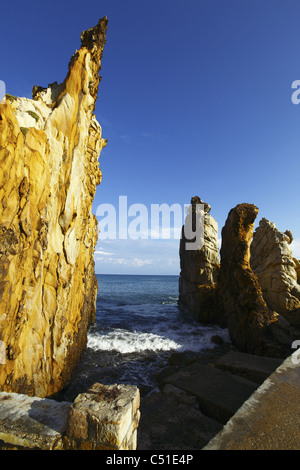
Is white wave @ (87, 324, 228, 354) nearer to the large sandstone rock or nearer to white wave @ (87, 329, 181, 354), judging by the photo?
white wave @ (87, 329, 181, 354)

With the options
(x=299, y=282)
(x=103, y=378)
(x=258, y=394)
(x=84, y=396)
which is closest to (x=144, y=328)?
(x=103, y=378)

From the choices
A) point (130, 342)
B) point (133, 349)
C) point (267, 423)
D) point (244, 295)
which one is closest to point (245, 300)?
point (244, 295)

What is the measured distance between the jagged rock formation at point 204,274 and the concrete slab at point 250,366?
11.9 meters

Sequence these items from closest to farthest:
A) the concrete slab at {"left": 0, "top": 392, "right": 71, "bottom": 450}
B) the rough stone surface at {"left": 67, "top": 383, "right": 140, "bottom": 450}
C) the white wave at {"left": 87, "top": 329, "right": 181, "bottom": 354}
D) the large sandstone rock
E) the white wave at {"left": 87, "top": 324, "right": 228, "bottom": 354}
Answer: the rough stone surface at {"left": 67, "top": 383, "right": 140, "bottom": 450}
the concrete slab at {"left": 0, "top": 392, "right": 71, "bottom": 450}
the large sandstone rock
the white wave at {"left": 87, "top": 329, "right": 181, "bottom": 354}
the white wave at {"left": 87, "top": 324, "right": 228, "bottom": 354}

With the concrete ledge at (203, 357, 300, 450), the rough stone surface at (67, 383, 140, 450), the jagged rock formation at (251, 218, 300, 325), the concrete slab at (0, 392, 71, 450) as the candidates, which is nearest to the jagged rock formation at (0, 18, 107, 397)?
the concrete slab at (0, 392, 71, 450)

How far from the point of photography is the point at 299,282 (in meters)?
17.2

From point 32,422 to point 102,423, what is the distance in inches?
45.7

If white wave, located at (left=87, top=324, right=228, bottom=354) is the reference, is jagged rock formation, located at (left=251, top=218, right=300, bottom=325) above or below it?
above

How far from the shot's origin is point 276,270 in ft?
55.5

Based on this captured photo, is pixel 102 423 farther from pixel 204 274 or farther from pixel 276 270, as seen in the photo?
pixel 204 274

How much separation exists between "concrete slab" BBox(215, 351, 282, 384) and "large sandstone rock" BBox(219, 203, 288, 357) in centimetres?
221

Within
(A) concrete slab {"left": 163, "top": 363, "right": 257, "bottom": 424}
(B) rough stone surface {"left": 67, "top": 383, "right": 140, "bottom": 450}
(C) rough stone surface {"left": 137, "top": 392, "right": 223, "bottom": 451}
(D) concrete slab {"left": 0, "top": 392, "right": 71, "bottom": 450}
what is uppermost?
(B) rough stone surface {"left": 67, "top": 383, "right": 140, "bottom": 450}

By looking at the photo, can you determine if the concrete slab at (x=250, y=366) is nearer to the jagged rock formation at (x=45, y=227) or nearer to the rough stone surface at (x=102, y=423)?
the rough stone surface at (x=102, y=423)

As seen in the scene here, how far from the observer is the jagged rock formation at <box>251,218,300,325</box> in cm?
1534
